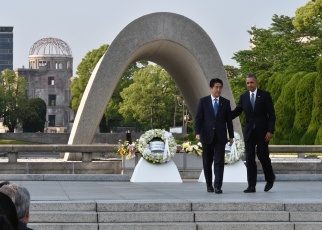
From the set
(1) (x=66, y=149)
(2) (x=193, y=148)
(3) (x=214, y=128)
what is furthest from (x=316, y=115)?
(3) (x=214, y=128)

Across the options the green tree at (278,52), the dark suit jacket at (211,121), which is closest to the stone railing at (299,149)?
the dark suit jacket at (211,121)

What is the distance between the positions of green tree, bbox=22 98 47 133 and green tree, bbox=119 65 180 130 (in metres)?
16.0

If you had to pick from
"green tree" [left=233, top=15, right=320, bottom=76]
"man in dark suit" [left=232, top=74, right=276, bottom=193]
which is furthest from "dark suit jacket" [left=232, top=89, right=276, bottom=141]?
"green tree" [left=233, top=15, right=320, bottom=76]

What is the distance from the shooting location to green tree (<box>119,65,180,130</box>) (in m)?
91.6

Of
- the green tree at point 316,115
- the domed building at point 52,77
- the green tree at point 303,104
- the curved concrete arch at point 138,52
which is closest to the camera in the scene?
the curved concrete arch at point 138,52

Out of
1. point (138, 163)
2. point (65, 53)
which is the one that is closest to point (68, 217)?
point (138, 163)

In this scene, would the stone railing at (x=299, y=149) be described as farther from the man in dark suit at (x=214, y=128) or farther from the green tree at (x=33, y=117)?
the green tree at (x=33, y=117)

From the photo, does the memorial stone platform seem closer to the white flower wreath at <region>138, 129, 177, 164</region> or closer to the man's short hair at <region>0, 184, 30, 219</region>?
the white flower wreath at <region>138, 129, 177, 164</region>


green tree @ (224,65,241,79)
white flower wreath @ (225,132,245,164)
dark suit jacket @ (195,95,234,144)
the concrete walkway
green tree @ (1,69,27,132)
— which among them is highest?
green tree @ (224,65,241,79)

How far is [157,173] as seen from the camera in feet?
65.7

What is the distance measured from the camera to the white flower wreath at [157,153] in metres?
19.9

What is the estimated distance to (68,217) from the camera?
41.5 ft

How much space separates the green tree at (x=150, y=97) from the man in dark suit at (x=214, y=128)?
2954 inches

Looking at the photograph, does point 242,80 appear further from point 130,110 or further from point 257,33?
point 130,110
